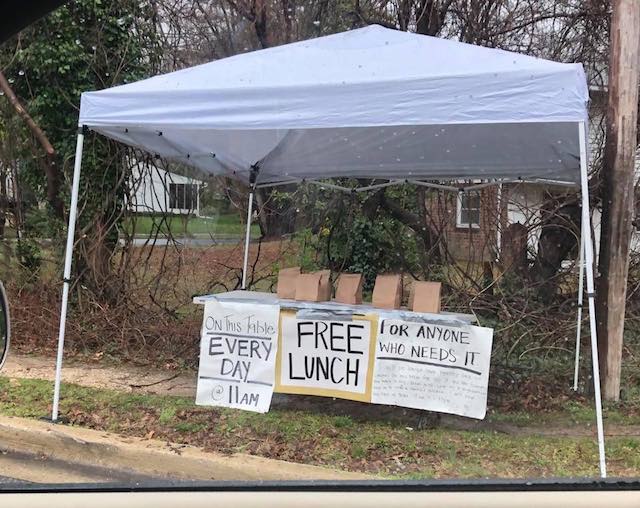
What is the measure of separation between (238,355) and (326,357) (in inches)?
27.3

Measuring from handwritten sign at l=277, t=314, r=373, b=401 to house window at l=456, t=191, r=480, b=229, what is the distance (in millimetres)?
3409

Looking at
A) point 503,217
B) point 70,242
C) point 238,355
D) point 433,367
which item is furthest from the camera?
point 503,217

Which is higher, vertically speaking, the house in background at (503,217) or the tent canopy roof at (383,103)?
the tent canopy roof at (383,103)

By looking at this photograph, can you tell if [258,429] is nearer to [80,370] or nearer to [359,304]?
[359,304]

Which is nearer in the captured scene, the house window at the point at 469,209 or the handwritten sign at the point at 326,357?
the handwritten sign at the point at 326,357

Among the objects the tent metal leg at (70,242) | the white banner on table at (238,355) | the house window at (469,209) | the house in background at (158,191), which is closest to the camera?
the tent metal leg at (70,242)

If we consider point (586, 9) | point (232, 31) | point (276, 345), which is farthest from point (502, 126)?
point (232, 31)

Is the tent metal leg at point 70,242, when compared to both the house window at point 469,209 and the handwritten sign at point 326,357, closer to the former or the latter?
the handwritten sign at point 326,357

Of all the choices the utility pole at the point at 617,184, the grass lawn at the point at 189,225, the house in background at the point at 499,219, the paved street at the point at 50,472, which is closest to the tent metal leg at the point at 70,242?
the paved street at the point at 50,472

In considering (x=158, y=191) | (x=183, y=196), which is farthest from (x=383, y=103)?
(x=183, y=196)

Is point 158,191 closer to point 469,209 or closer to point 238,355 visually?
point 238,355

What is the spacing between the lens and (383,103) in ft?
12.3

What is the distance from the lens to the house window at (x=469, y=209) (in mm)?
7391

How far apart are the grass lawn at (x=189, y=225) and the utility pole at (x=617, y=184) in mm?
4342
